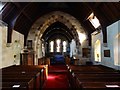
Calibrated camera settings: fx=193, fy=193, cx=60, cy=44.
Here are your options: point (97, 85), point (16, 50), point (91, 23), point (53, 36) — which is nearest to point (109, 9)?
point (91, 23)

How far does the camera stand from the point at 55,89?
24.1 feet

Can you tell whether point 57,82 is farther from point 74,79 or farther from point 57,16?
point 57,16

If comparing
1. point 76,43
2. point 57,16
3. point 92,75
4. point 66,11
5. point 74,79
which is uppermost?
point 66,11

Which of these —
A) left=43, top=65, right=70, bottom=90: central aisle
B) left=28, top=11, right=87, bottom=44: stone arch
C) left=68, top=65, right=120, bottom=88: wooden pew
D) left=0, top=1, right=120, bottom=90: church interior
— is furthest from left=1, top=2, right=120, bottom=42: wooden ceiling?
left=43, top=65, right=70, bottom=90: central aisle

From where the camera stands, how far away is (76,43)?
1366 cm

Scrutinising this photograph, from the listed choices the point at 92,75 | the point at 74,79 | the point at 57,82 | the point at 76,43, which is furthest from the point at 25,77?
the point at 76,43

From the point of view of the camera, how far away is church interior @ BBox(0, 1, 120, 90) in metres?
5.80

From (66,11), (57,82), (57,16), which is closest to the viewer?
(57,82)

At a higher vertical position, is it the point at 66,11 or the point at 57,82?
the point at 66,11

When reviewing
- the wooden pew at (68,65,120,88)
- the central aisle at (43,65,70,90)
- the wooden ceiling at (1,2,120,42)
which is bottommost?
the central aisle at (43,65,70,90)

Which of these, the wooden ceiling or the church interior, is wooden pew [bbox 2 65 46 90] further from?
the wooden ceiling

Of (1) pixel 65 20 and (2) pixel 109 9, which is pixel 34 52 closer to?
(1) pixel 65 20

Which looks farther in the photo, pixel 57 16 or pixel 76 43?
pixel 76 43

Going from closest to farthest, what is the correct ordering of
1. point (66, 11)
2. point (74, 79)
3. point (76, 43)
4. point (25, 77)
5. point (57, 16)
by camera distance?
point (25, 77) < point (74, 79) < point (66, 11) < point (57, 16) < point (76, 43)
